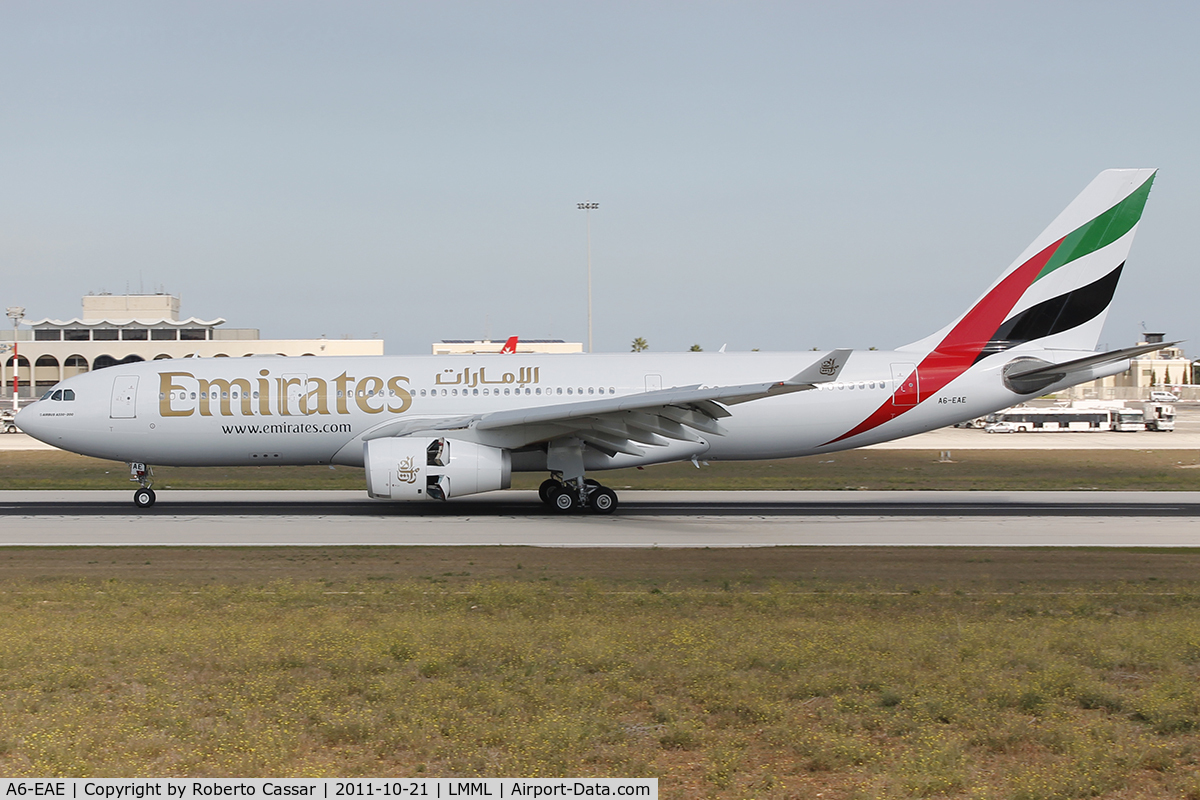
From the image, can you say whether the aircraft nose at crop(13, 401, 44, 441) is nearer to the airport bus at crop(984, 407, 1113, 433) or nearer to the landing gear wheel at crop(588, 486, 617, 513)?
the landing gear wheel at crop(588, 486, 617, 513)

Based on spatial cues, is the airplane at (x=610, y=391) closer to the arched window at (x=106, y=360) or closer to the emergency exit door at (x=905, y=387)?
the emergency exit door at (x=905, y=387)

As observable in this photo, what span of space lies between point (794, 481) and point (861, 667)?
24.0 m

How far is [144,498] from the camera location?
25.2 m

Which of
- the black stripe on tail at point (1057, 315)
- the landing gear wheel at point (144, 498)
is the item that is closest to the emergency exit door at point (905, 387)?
the black stripe on tail at point (1057, 315)

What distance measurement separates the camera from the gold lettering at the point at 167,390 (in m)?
25.1

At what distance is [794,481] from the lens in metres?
33.0

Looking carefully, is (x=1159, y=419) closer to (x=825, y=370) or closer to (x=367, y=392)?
(x=825, y=370)

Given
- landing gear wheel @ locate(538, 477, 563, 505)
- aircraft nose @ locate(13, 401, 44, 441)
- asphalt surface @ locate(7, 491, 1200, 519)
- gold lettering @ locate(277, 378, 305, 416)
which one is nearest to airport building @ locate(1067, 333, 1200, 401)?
asphalt surface @ locate(7, 491, 1200, 519)

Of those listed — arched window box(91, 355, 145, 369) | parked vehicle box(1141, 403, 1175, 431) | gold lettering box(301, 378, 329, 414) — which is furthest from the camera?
arched window box(91, 355, 145, 369)

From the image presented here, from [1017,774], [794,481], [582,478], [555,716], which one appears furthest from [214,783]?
[794,481]

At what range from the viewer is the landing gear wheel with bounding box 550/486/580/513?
2422 centimetres

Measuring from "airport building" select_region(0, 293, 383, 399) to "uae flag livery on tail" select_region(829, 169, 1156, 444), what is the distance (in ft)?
202

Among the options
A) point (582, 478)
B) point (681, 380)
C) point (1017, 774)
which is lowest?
point (1017, 774)

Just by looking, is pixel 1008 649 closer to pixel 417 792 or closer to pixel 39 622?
pixel 417 792
